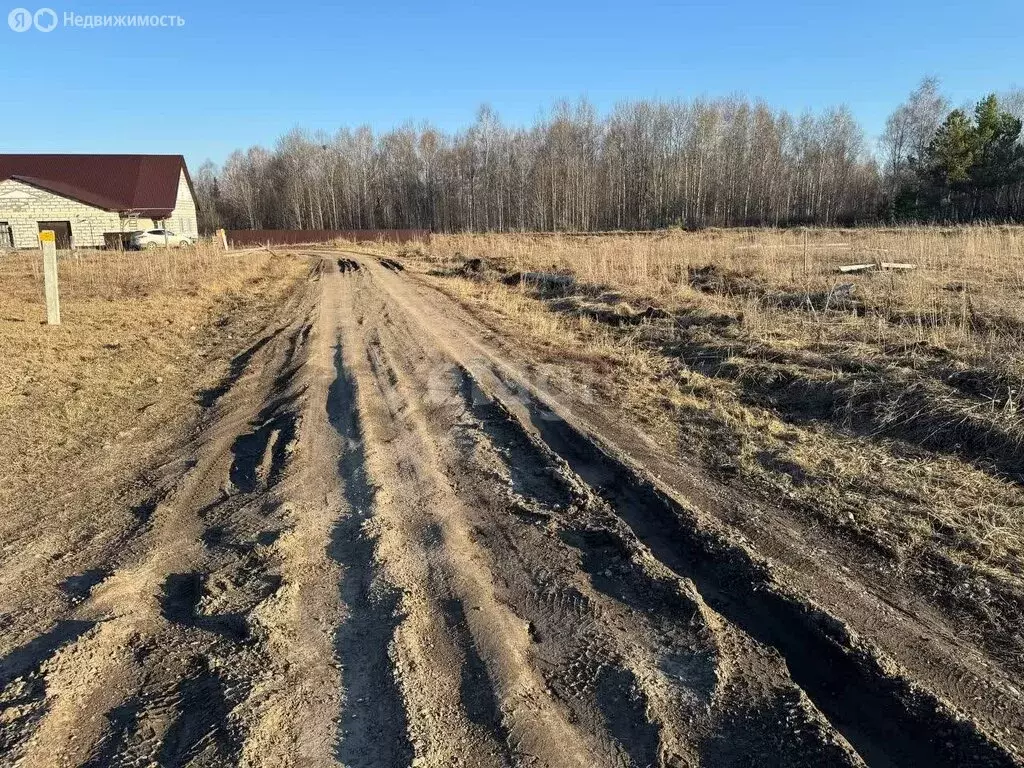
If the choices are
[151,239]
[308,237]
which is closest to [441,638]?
[151,239]

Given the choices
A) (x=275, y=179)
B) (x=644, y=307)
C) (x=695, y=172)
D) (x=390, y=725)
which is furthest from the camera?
(x=275, y=179)

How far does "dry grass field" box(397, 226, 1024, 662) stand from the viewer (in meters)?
4.04

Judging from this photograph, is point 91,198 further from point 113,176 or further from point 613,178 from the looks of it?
point 613,178

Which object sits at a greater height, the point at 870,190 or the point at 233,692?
the point at 870,190

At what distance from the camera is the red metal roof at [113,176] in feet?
140

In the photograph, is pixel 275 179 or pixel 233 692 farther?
pixel 275 179

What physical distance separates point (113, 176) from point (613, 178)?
45591 mm

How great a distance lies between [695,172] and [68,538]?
Result: 6862cm

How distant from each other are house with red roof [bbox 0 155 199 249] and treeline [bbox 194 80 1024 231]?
29.9 metres

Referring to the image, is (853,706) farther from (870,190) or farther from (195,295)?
(870,190)

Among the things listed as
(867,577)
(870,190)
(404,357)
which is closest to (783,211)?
(870,190)

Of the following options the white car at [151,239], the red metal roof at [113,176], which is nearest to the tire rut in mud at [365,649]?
the white car at [151,239]

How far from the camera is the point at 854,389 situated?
6.62 meters

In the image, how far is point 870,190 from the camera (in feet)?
200
